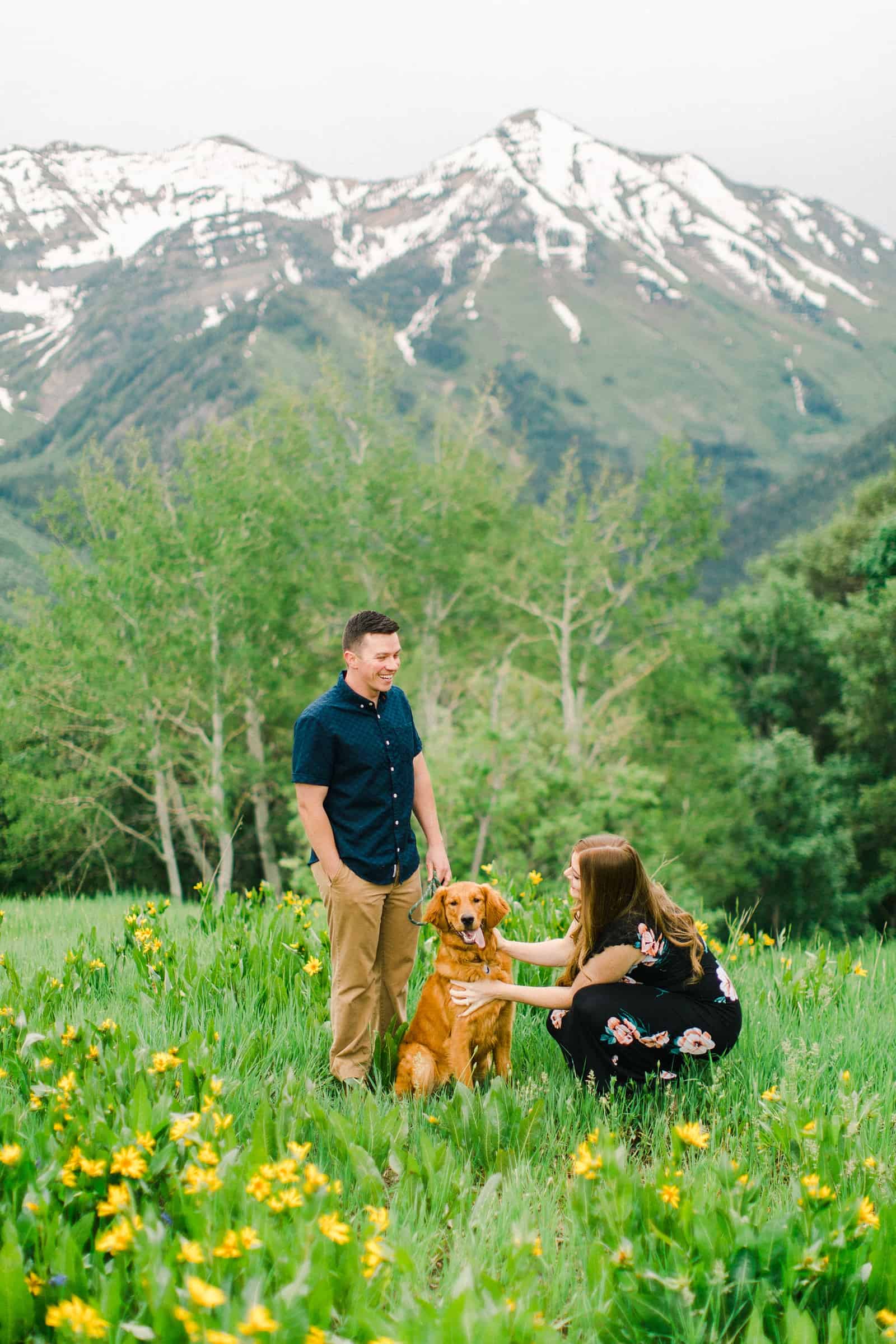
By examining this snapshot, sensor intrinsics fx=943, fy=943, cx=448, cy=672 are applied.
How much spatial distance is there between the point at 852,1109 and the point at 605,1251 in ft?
3.48

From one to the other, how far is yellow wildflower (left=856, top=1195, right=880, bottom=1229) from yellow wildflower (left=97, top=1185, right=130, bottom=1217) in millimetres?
1885

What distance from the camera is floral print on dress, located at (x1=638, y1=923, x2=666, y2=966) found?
3.84m

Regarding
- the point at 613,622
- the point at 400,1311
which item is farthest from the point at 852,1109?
the point at 613,622

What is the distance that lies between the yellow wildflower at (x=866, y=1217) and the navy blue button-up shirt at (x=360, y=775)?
2.08 meters

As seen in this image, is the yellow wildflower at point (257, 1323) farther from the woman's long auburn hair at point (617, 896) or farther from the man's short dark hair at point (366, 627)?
the man's short dark hair at point (366, 627)

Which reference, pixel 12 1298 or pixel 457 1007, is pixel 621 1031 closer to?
pixel 457 1007

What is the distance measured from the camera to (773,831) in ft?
106

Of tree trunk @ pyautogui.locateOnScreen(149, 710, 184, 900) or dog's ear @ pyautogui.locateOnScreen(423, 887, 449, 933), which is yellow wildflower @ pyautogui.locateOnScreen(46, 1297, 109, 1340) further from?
tree trunk @ pyautogui.locateOnScreen(149, 710, 184, 900)

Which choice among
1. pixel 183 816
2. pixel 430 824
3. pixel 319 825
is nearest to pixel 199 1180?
pixel 319 825

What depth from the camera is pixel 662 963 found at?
3904mm

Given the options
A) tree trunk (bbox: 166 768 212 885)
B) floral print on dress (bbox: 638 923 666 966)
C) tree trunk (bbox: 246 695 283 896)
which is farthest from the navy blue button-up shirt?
tree trunk (bbox: 166 768 212 885)

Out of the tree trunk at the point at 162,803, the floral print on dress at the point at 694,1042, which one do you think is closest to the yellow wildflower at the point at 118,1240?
the floral print on dress at the point at 694,1042

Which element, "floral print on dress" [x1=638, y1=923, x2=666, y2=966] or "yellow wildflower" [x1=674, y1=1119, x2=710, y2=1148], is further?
"floral print on dress" [x1=638, y1=923, x2=666, y2=966]

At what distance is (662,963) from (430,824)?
1.17 meters
